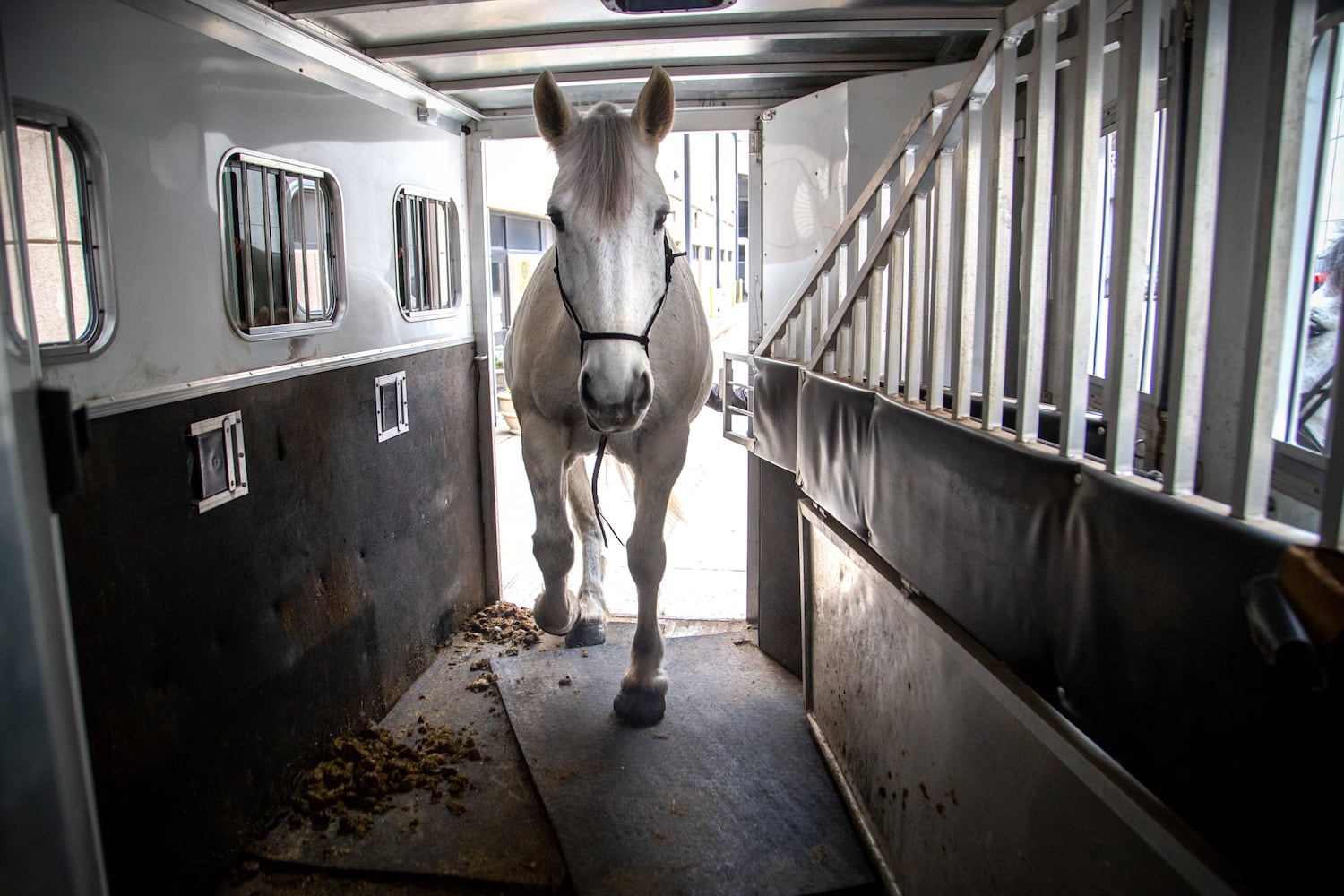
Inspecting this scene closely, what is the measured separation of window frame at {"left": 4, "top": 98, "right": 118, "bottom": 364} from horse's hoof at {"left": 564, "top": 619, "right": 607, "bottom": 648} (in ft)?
8.61

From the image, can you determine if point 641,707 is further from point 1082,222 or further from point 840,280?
point 1082,222

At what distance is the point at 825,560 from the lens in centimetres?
274

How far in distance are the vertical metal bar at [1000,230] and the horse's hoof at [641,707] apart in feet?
6.78

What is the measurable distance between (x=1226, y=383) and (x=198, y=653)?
2530 millimetres

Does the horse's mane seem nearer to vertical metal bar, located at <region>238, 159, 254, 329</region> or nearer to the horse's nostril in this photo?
the horse's nostril

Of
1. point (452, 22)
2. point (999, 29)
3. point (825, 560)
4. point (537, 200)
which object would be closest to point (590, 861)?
point (825, 560)

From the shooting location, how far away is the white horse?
92.8 inches

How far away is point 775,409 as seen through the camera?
3.26m

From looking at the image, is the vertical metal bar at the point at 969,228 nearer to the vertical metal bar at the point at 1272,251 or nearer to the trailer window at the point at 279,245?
the vertical metal bar at the point at 1272,251

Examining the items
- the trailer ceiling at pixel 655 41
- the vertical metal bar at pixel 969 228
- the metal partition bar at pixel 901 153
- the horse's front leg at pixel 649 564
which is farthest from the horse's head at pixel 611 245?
the vertical metal bar at pixel 969 228

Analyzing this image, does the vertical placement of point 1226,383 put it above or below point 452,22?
below

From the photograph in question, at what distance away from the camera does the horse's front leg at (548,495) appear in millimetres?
3150

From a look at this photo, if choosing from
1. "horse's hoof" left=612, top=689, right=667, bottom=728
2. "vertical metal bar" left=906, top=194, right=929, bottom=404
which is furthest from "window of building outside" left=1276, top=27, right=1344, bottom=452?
"horse's hoof" left=612, top=689, right=667, bottom=728

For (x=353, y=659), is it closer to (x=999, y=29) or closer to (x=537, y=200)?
(x=999, y=29)
